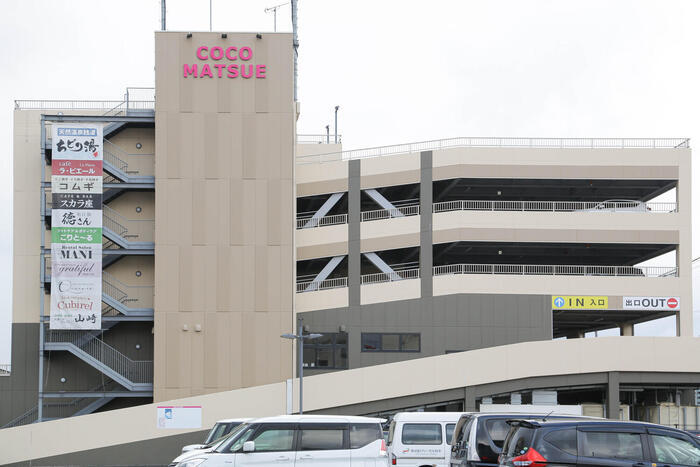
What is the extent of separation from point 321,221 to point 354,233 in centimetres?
275

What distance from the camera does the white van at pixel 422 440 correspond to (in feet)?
87.2

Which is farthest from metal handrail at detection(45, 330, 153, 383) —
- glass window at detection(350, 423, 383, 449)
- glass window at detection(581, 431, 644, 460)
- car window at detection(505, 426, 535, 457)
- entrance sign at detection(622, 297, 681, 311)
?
glass window at detection(581, 431, 644, 460)

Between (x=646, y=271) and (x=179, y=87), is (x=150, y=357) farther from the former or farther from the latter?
(x=646, y=271)

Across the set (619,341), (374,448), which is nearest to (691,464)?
(374,448)

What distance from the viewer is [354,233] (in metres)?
47.4

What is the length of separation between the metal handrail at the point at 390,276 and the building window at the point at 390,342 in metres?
2.74

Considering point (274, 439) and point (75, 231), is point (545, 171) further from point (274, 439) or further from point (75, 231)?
point (274, 439)

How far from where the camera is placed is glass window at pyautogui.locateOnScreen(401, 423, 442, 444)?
87.9 feet

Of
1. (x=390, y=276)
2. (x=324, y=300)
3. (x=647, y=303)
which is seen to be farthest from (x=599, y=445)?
(x=647, y=303)

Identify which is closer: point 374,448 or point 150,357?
point 374,448

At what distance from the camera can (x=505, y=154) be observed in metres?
47.9

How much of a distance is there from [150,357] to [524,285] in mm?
18806

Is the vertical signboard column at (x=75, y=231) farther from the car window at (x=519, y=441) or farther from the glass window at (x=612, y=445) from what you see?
the glass window at (x=612, y=445)

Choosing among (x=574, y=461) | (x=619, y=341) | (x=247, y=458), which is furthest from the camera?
(x=619, y=341)
